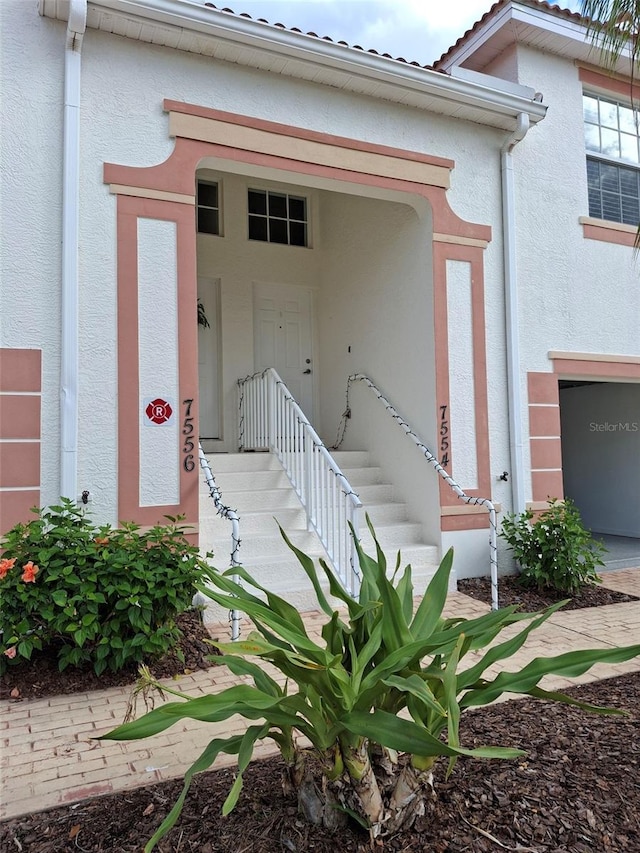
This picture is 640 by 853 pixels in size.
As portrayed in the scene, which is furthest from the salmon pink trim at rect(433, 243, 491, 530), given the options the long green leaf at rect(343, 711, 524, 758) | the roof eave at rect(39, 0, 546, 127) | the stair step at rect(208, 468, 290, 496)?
the long green leaf at rect(343, 711, 524, 758)

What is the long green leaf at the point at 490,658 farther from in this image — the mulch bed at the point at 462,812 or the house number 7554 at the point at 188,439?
the house number 7554 at the point at 188,439

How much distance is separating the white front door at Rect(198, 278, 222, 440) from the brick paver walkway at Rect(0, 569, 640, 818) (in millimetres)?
4072

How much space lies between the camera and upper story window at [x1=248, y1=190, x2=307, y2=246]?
26.7 ft

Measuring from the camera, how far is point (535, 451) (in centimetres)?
661

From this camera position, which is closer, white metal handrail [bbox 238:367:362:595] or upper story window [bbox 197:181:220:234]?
white metal handrail [bbox 238:367:362:595]

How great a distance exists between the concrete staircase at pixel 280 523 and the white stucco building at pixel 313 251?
210 mm

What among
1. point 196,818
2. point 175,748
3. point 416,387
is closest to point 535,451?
point 416,387

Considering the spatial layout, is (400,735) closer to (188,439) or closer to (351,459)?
(188,439)

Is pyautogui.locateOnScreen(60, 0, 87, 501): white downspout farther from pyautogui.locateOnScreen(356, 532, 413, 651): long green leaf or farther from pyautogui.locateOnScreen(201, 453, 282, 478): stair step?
pyautogui.locateOnScreen(356, 532, 413, 651): long green leaf

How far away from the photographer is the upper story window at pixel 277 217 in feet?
26.7

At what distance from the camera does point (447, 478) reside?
19.1ft

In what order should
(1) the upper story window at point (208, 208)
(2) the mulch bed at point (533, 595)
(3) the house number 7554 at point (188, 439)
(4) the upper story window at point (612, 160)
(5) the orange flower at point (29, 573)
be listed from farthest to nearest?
(1) the upper story window at point (208, 208)
(4) the upper story window at point (612, 160)
(2) the mulch bed at point (533, 595)
(3) the house number 7554 at point (188, 439)
(5) the orange flower at point (29, 573)

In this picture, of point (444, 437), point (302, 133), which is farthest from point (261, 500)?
point (302, 133)

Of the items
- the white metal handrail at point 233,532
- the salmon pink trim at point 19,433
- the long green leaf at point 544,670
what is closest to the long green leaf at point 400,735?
the long green leaf at point 544,670
